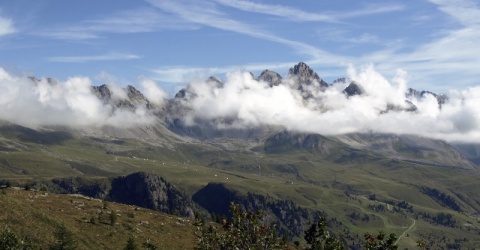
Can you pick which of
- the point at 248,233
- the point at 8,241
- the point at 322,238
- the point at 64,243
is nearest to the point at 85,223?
the point at 64,243

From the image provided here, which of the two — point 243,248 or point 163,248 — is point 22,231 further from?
point 243,248

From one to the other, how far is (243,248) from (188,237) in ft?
333

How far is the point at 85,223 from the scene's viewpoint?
127 meters

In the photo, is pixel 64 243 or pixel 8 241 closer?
pixel 8 241

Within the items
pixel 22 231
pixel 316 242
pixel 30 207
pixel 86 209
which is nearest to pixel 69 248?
pixel 22 231

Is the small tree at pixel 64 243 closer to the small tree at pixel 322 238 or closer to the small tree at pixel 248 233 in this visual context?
the small tree at pixel 322 238

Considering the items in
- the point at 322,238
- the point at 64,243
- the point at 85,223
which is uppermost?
the point at 322,238

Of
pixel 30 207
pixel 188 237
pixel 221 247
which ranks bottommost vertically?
pixel 188 237

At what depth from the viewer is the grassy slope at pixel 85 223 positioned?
10725 centimetres

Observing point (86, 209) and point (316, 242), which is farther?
point (86, 209)

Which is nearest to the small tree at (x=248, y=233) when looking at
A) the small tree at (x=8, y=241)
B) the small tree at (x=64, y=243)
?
the small tree at (x=8, y=241)

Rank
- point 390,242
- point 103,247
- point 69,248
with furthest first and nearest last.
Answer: point 103,247 < point 69,248 < point 390,242

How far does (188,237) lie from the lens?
144 m

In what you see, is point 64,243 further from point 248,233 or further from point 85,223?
point 248,233
